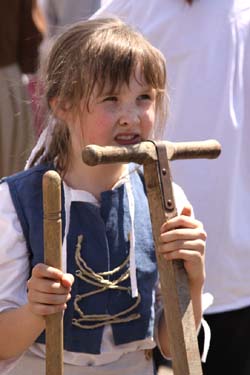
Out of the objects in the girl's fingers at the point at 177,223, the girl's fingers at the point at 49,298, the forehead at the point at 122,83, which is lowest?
the girl's fingers at the point at 49,298

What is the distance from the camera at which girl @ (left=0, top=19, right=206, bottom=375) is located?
271cm

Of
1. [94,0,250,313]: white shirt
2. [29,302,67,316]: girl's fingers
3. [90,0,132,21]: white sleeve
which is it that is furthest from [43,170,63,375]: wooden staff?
[90,0,132,21]: white sleeve

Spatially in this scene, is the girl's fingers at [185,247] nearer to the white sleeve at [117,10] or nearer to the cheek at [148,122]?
the cheek at [148,122]

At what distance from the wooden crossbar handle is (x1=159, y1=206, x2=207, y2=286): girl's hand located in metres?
0.14

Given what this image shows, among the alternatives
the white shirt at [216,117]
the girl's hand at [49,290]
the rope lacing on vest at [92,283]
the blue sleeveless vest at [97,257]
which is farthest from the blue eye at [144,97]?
the white shirt at [216,117]

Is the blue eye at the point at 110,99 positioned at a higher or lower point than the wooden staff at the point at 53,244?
higher

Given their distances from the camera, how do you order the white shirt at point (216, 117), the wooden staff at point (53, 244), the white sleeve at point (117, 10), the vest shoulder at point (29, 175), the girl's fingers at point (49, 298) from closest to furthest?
the wooden staff at point (53, 244)
the girl's fingers at point (49, 298)
the vest shoulder at point (29, 175)
the white shirt at point (216, 117)
the white sleeve at point (117, 10)

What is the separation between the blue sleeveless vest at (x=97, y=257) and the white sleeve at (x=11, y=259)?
2cm

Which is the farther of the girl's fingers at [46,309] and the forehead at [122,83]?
the forehead at [122,83]

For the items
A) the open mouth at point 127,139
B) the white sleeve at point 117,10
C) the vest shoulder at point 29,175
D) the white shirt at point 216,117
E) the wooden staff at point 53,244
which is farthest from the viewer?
the white sleeve at point 117,10

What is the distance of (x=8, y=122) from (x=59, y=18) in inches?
29.0

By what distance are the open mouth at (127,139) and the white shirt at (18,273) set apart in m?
0.19

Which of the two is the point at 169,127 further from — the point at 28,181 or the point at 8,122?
the point at 8,122

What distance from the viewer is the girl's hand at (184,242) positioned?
2473 mm
